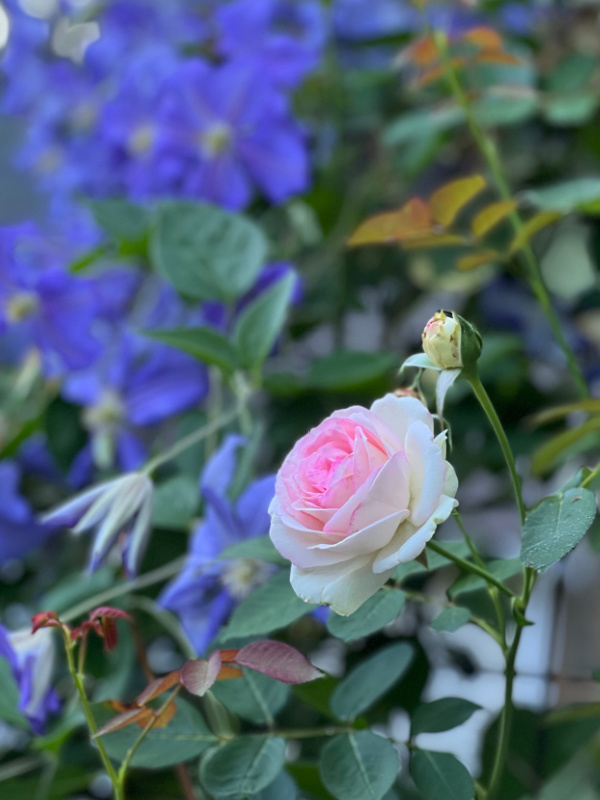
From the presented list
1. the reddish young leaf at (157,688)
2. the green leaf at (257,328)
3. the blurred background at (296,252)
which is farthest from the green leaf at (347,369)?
the reddish young leaf at (157,688)

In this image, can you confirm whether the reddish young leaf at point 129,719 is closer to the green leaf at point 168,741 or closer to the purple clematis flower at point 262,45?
the green leaf at point 168,741

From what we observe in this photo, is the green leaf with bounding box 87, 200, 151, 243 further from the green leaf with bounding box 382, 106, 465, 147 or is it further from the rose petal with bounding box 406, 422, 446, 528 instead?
the rose petal with bounding box 406, 422, 446, 528

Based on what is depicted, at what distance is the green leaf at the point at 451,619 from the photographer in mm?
278

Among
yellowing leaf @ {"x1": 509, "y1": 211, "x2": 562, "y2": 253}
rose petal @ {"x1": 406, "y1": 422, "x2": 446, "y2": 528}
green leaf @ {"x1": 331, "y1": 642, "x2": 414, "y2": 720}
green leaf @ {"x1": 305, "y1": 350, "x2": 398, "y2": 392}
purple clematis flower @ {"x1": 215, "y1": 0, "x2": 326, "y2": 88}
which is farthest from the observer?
purple clematis flower @ {"x1": 215, "y1": 0, "x2": 326, "y2": 88}

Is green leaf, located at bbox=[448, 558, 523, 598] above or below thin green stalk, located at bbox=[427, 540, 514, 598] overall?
below

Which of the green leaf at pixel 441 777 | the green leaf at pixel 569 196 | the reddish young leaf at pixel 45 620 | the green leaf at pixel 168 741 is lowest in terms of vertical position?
the green leaf at pixel 168 741

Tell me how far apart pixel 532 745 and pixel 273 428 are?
0.29 m

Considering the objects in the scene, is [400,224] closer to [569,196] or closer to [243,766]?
[569,196]

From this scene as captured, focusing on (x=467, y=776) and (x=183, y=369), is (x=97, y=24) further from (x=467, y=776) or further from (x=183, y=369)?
(x=467, y=776)

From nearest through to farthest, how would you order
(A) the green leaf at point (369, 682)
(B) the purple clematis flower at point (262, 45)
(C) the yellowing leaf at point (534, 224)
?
(A) the green leaf at point (369, 682)
(C) the yellowing leaf at point (534, 224)
(B) the purple clematis flower at point (262, 45)

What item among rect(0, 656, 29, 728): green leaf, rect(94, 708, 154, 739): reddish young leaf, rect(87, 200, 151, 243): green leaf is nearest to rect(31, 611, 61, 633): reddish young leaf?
rect(94, 708, 154, 739): reddish young leaf

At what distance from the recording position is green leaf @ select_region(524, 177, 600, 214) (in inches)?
18.3

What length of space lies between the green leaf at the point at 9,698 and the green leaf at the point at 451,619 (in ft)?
0.76

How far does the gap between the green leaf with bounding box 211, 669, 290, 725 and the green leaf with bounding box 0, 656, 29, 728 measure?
13cm
